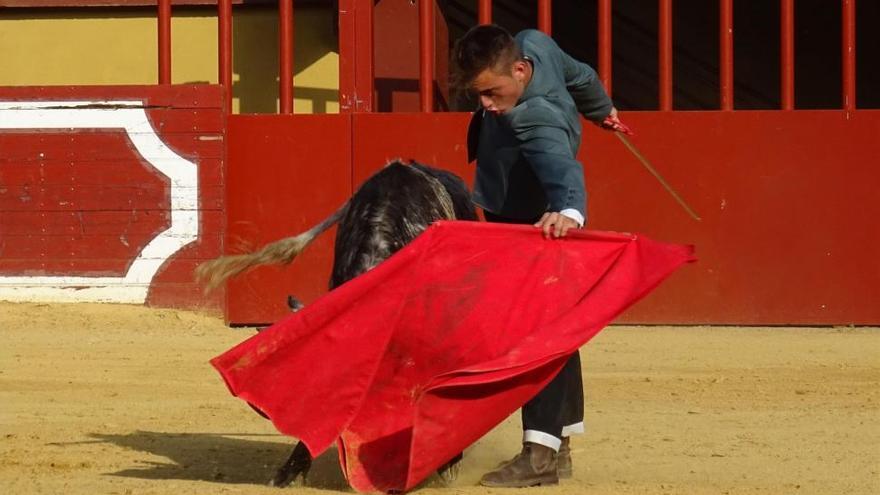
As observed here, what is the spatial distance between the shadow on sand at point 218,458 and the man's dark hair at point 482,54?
123cm

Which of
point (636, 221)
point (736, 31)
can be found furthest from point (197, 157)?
point (736, 31)

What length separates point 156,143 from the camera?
31.7ft

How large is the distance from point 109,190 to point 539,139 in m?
5.69

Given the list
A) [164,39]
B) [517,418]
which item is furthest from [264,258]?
[164,39]

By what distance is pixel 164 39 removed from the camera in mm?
9992

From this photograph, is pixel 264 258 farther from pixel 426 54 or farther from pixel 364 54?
pixel 426 54

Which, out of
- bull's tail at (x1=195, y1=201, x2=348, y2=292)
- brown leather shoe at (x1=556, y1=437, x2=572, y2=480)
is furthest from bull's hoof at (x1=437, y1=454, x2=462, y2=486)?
bull's tail at (x1=195, y1=201, x2=348, y2=292)

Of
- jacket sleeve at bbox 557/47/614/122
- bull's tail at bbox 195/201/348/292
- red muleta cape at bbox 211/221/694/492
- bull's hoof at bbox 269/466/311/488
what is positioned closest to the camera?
red muleta cape at bbox 211/221/694/492

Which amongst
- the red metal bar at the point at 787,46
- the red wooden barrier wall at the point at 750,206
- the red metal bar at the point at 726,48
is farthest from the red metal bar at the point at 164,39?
the red metal bar at the point at 787,46

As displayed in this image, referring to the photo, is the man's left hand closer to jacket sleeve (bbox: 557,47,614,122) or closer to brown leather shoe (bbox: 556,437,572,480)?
jacket sleeve (bbox: 557,47,614,122)

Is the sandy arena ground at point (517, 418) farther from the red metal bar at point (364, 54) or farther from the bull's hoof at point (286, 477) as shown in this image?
the red metal bar at point (364, 54)

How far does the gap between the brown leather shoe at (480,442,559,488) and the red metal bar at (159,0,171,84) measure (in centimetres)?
583

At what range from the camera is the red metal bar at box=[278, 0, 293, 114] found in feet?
32.7

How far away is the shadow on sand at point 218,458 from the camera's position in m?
4.80
